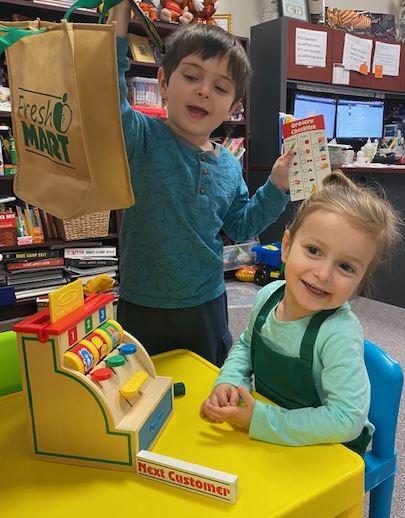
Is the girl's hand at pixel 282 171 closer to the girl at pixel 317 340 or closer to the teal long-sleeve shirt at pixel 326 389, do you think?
the girl at pixel 317 340

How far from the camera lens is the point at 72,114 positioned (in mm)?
561

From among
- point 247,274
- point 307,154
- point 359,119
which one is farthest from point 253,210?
point 359,119

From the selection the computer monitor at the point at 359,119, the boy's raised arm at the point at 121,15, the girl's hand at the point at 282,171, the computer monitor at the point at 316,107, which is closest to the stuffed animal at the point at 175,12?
the computer monitor at the point at 316,107

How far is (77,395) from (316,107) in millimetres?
3109

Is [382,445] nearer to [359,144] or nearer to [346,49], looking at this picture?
[346,49]

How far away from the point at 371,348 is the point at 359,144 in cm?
325

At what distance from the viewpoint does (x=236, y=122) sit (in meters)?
3.10

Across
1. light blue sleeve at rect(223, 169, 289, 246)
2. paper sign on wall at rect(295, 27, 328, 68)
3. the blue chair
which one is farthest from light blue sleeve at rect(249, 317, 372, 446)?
paper sign on wall at rect(295, 27, 328, 68)

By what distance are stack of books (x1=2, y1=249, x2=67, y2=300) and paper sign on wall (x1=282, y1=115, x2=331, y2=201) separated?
1782mm

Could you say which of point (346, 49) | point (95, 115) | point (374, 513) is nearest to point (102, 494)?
point (95, 115)

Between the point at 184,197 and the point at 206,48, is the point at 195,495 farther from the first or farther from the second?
the point at 206,48

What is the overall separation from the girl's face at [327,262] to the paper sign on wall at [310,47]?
2.57 meters

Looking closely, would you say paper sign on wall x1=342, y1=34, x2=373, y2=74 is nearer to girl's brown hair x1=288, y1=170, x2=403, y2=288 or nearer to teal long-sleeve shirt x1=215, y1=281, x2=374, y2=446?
girl's brown hair x1=288, y1=170, x2=403, y2=288

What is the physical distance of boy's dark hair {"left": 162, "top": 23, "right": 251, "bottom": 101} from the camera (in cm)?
98
